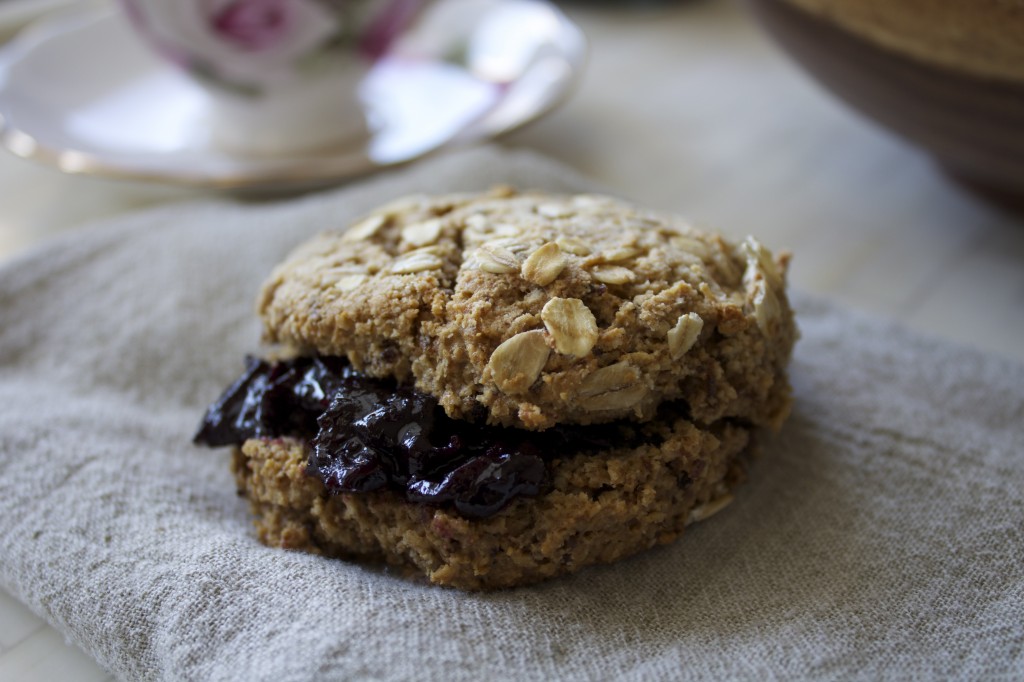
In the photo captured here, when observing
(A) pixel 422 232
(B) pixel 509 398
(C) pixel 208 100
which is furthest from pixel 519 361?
(C) pixel 208 100

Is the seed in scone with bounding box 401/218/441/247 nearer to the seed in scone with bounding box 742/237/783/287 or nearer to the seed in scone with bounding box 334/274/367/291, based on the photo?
the seed in scone with bounding box 334/274/367/291

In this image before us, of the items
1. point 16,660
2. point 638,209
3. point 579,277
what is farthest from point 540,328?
point 16,660

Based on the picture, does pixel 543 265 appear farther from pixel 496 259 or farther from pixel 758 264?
pixel 758 264

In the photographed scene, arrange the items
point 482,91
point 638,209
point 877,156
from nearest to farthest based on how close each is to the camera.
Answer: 1. point 638,209
2. point 877,156
3. point 482,91

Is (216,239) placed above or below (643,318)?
below

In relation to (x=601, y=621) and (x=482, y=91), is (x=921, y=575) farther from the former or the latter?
(x=482, y=91)

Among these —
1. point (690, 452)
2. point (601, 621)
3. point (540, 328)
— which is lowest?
point (601, 621)

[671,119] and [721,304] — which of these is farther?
[671,119]
